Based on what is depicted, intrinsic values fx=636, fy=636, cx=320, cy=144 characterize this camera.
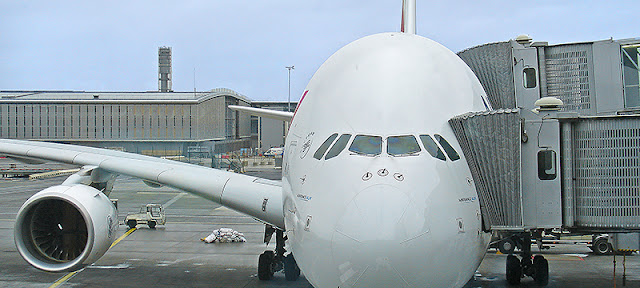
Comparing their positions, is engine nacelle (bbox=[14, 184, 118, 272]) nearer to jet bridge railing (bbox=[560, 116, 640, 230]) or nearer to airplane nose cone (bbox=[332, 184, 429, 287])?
airplane nose cone (bbox=[332, 184, 429, 287])

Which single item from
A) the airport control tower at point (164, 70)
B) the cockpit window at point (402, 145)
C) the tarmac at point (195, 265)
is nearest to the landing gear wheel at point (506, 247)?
the tarmac at point (195, 265)

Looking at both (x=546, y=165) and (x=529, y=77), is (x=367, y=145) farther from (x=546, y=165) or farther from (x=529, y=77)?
(x=529, y=77)

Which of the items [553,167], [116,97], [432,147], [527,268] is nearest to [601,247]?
[527,268]

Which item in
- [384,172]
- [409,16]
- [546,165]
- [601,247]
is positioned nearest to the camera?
[384,172]

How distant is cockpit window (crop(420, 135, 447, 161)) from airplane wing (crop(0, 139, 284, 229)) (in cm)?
423

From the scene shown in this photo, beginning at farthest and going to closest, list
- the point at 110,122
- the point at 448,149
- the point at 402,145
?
the point at 110,122
the point at 448,149
the point at 402,145

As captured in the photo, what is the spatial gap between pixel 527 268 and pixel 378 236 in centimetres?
943

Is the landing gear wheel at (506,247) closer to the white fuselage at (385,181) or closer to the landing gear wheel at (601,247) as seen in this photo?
the landing gear wheel at (601,247)

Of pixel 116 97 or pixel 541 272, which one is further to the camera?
pixel 116 97

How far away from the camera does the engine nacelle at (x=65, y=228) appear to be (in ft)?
39.8

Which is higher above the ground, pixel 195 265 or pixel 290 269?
pixel 290 269

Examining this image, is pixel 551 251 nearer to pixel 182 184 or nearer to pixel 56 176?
pixel 182 184

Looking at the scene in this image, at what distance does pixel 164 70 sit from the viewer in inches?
3442

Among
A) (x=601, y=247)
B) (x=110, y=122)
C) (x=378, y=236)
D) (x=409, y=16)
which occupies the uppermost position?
(x=110, y=122)
